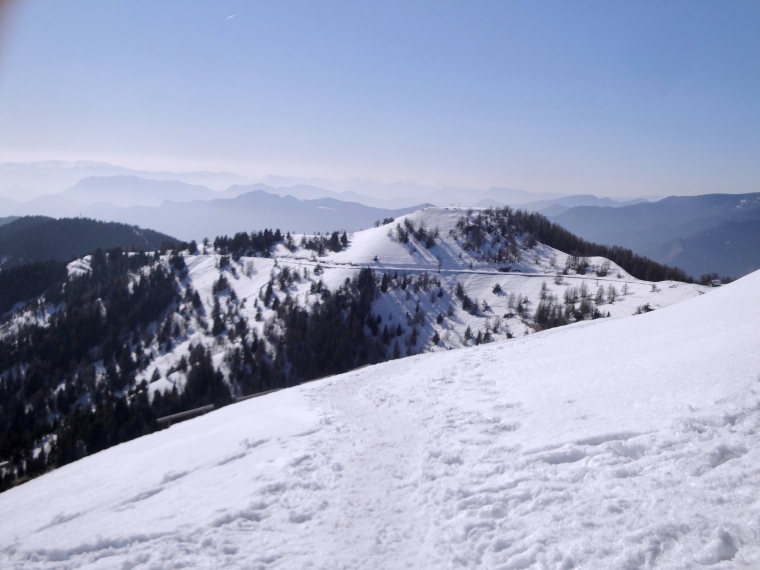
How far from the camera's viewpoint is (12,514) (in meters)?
9.00

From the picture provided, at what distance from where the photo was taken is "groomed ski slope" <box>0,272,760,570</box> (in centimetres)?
514

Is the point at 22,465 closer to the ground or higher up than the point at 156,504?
closer to the ground

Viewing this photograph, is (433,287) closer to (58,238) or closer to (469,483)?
(469,483)

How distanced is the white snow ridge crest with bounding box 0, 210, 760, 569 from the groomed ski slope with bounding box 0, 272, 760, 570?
29 millimetres

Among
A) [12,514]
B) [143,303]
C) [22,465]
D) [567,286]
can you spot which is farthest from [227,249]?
[12,514]

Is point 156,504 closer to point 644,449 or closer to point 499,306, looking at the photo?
point 644,449

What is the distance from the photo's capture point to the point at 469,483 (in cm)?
693

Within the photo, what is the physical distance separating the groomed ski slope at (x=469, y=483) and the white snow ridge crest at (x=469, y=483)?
1.2 inches

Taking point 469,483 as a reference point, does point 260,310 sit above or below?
below

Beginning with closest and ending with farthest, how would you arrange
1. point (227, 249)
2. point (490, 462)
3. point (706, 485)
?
point (706, 485) < point (490, 462) < point (227, 249)

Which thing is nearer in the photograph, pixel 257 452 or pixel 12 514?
pixel 12 514

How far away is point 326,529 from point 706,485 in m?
5.13

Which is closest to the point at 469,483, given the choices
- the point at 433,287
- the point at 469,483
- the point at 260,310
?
the point at 469,483

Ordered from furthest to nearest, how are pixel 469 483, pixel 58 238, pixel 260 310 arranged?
pixel 58 238 < pixel 260 310 < pixel 469 483
